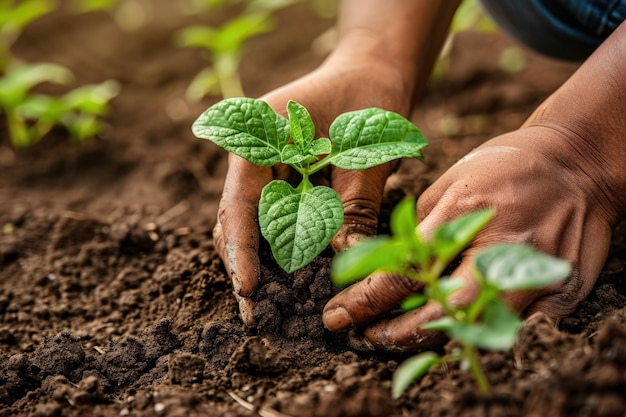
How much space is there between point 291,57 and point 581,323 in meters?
2.27

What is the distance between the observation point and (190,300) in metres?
1.61

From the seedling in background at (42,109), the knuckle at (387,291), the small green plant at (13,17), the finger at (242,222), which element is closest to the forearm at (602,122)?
the knuckle at (387,291)

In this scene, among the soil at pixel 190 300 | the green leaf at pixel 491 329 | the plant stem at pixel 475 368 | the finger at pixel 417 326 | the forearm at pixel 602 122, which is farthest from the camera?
the forearm at pixel 602 122

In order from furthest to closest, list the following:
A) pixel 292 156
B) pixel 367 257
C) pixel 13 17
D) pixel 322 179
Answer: pixel 13 17 < pixel 322 179 < pixel 292 156 < pixel 367 257

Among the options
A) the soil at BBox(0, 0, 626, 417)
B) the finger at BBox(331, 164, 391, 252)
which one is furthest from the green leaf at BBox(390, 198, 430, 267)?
the finger at BBox(331, 164, 391, 252)

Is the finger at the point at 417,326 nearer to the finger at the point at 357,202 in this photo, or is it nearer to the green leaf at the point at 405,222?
the finger at the point at 357,202

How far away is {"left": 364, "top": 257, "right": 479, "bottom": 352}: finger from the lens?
1.24 metres

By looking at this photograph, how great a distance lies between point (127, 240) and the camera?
1.94 m

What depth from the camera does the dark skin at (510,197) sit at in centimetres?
133

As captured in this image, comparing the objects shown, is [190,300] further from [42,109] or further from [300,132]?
[42,109]

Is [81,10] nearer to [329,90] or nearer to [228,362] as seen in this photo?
[329,90]

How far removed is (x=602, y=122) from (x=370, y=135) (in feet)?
1.64

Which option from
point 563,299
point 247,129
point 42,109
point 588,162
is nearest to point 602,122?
point 588,162

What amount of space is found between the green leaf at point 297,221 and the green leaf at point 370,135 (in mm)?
106
